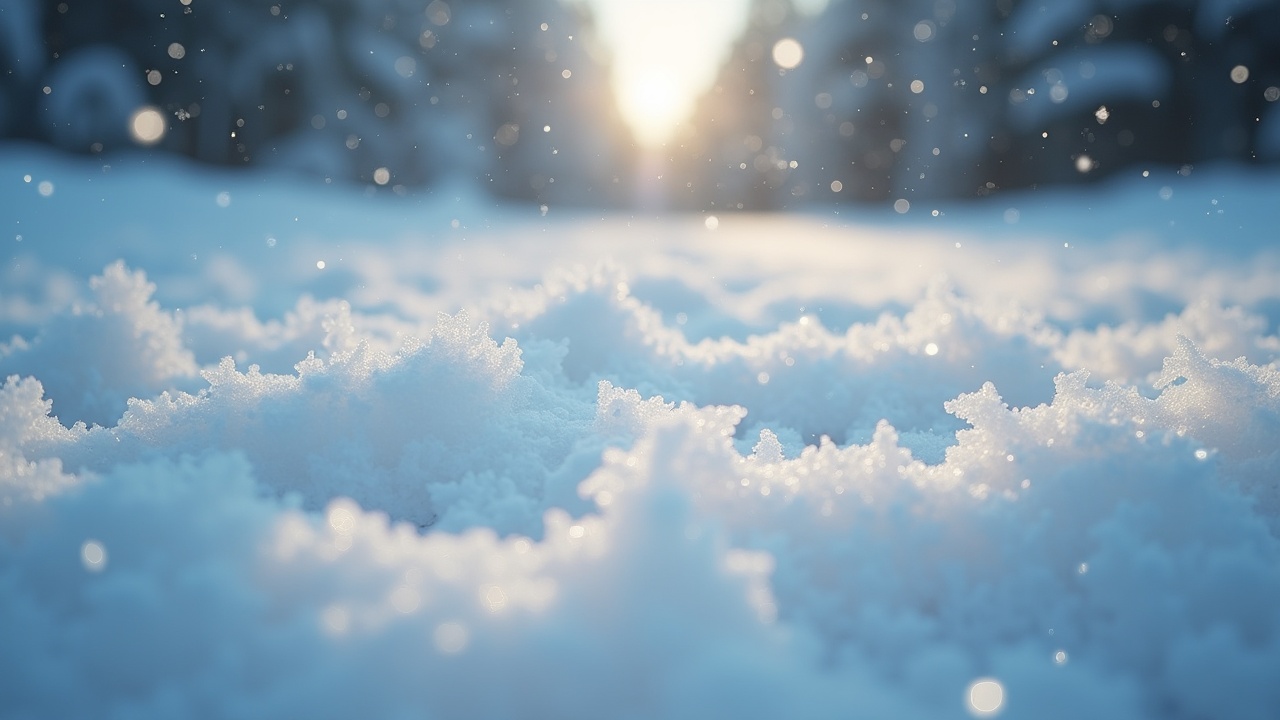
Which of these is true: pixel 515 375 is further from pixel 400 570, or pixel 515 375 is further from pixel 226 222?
pixel 226 222

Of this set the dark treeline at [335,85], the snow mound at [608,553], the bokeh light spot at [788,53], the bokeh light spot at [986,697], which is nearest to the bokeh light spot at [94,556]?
the snow mound at [608,553]

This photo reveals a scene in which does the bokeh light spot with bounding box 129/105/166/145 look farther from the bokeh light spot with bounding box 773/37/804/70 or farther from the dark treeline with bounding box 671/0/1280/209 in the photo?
the bokeh light spot with bounding box 773/37/804/70

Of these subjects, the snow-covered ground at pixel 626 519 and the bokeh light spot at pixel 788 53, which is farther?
the bokeh light spot at pixel 788 53

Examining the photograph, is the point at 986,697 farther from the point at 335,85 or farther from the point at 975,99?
the point at 975,99

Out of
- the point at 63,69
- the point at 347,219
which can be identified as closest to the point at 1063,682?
the point at 347,219

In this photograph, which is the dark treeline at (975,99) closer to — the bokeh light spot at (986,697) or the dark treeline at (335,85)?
the dark treeline at (335,85)

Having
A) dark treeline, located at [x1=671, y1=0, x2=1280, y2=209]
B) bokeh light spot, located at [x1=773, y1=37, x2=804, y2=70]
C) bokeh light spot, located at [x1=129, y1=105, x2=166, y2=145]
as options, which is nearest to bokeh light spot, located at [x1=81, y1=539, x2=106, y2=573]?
bokeh light spot, located at [x1=129, y1=105, x2=166, y2=145]

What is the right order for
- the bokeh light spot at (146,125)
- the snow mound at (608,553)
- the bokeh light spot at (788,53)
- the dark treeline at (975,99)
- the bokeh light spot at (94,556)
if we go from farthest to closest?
the bokeh light spot at (788,53)
the dark treeline at (975,99)
the bokeh light spot at (146,125)
the bokeh light spot at (94,556)
the snow mound at (608,553)
